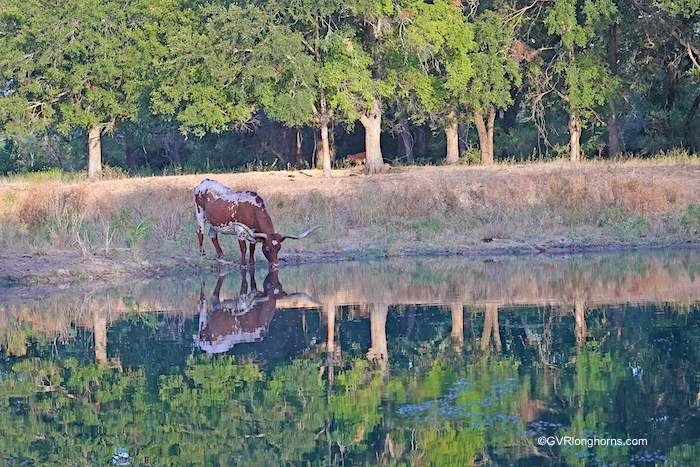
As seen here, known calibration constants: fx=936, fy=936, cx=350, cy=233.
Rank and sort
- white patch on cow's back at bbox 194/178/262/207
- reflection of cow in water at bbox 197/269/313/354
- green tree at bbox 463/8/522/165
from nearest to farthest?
reflection of cow in water at bbox 197/269/313/354 → white patch on cow's back at bbox 194/178/262/207 → green tree at bbox 463/8/522/165

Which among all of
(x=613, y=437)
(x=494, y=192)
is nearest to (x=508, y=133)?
(x=494, y=192)

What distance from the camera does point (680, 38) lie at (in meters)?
38.6

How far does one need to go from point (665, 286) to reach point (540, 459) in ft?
28.3

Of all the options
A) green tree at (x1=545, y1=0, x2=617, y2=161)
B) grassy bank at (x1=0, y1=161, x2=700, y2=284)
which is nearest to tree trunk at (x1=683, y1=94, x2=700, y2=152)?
green tree at (x1=545, y1=0, x2=617, y2=161)

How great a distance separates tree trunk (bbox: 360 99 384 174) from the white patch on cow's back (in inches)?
790

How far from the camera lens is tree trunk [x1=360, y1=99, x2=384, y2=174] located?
131 ft

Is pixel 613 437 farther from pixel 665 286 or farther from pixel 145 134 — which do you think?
pixel 145 134

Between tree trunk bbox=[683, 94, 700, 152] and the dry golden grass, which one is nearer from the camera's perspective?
the dry golden grass

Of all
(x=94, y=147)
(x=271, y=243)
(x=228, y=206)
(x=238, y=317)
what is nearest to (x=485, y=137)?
(x=94, y=147)

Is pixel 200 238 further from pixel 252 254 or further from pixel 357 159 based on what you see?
pixel 357 159

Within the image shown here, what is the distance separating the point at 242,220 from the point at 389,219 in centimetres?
552

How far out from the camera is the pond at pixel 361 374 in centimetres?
716

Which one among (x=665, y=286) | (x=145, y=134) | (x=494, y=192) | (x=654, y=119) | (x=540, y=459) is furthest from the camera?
(x=145, y=134)

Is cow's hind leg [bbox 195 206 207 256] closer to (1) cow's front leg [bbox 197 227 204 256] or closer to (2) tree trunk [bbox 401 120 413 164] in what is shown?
(1) cow's front leg [bbox 197 227 204 256]
